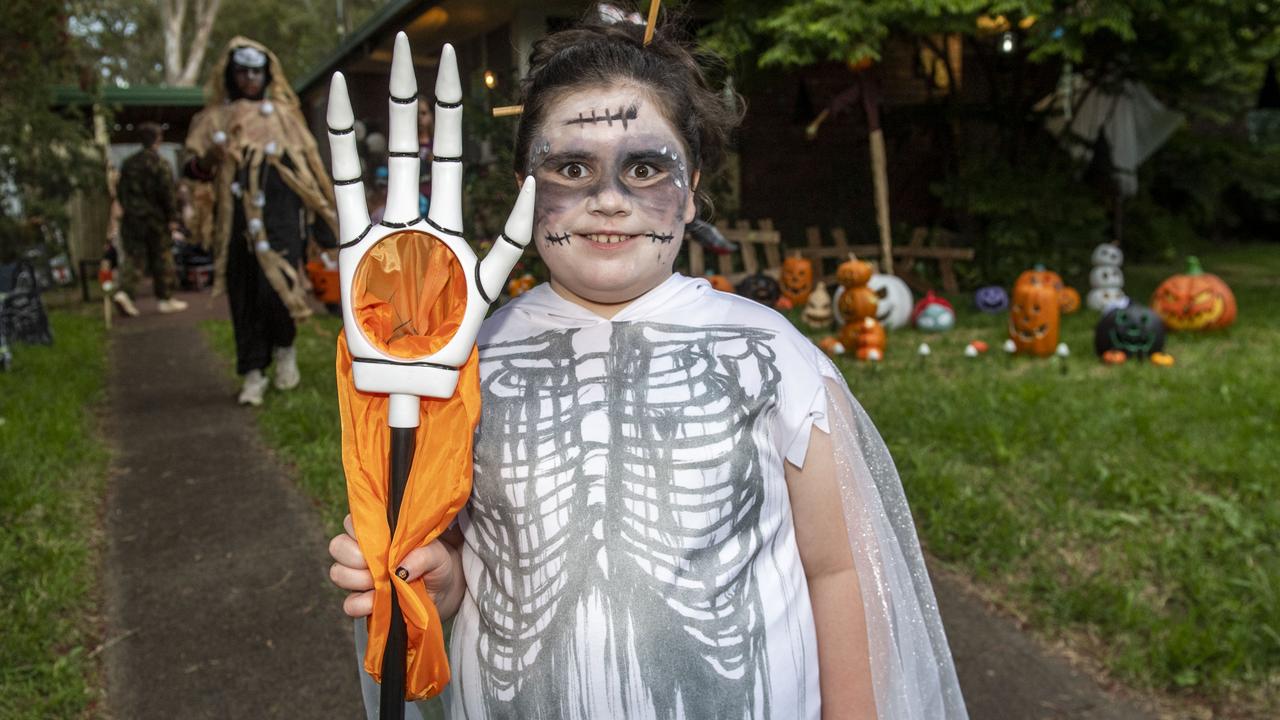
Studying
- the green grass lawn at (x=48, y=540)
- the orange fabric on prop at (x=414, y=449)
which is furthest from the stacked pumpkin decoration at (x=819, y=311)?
the orange fabric on prop at (x=414, y=449)

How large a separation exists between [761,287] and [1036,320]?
329 cm

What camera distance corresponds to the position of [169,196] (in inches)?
467

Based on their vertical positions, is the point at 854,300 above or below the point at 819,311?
above

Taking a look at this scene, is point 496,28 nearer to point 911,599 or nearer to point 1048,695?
point 1048,695

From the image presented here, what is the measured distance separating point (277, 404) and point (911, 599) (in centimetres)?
540

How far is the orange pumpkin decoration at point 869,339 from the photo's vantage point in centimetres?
730

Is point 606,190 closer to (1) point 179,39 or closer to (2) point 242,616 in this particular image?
(2) point 242,616

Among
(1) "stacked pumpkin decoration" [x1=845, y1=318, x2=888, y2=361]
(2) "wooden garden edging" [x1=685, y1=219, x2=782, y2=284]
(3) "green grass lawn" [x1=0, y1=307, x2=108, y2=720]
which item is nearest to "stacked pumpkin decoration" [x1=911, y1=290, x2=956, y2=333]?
(1) "stacked pumpkin decoration" [x1=845, y1=318, x2=888, y2=361]

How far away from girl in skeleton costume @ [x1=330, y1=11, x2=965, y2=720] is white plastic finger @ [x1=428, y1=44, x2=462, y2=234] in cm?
20

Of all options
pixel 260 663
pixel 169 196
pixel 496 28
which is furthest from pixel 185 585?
pixel 169 196

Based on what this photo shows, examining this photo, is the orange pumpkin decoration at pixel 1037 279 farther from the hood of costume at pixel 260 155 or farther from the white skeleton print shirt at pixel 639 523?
the white skeleton print shirt at pixel 639 523

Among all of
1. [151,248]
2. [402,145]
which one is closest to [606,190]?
[402,145]

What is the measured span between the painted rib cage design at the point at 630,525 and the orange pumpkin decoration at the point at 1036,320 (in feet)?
20.5

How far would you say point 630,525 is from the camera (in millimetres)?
1528
